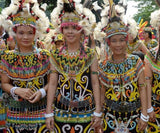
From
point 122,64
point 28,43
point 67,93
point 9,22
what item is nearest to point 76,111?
point 67,93

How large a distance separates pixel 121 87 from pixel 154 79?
60 cm

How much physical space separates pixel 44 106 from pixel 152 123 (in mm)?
1573

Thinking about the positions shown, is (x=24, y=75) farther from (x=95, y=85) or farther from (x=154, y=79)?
(x=154, y=79)

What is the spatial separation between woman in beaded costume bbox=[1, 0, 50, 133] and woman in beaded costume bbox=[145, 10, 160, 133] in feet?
4.71

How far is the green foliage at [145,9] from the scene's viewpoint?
2912 centimetres

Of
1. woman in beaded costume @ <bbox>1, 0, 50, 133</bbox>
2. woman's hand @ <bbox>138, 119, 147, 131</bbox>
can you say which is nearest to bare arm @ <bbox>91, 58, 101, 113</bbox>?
woman's hand @ <bbox>138, 119, 147, 131</bbox>

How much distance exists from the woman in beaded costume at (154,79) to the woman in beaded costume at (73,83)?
81cm

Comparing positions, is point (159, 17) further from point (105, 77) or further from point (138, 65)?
point (105, 77)

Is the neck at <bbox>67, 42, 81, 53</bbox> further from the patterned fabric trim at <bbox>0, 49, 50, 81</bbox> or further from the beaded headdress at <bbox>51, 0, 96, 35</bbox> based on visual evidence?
the patterned fabric trim at <bbox>0, 49, 50, 81</bbox>

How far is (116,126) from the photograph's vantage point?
3.66m

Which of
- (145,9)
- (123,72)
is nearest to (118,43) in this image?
(123,72)

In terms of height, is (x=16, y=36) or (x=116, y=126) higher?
(x=16, y=36)

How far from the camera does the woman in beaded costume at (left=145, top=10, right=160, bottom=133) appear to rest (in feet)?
→ 12.7

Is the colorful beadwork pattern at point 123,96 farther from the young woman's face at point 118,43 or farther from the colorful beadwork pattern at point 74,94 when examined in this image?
the colorful beadwork pattern at point 74,94
